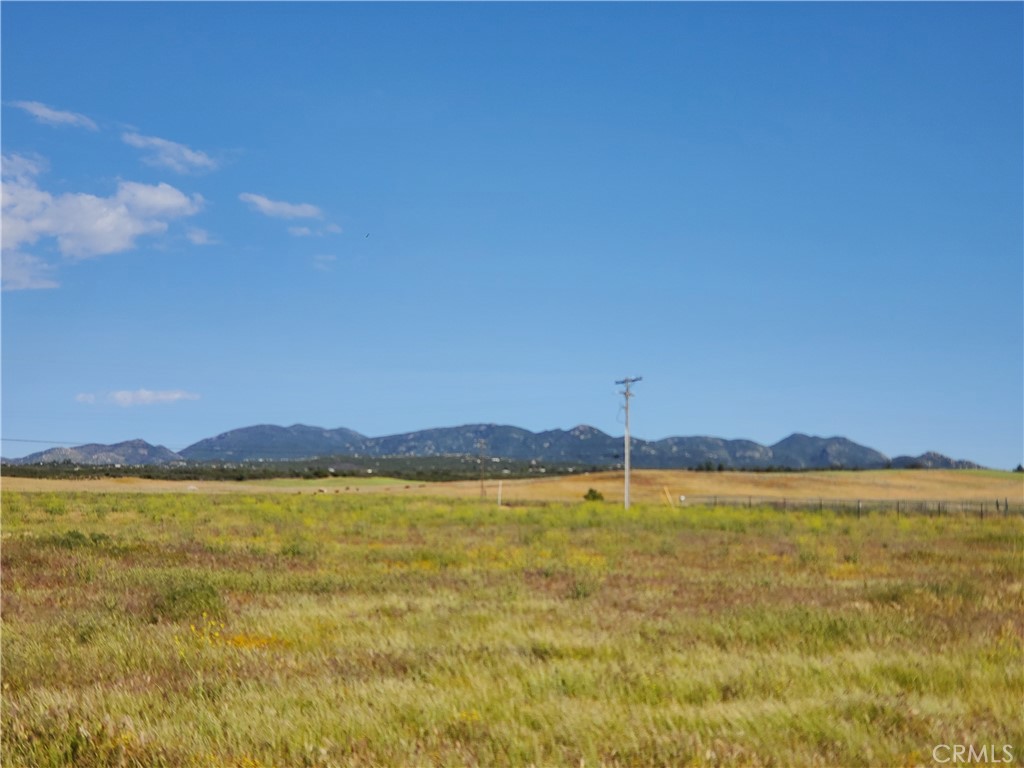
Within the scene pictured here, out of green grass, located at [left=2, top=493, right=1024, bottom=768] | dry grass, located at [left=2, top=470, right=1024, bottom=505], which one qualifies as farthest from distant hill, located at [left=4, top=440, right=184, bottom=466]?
green grass, located at [left=2, top=493, right=1024, bottom=768]

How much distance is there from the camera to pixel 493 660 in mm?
9211

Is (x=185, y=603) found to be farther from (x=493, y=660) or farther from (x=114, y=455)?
(x=114, y=455)

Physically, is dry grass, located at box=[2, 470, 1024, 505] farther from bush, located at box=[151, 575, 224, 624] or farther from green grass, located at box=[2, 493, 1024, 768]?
bush, located at box=[151, 575, 224, 624]

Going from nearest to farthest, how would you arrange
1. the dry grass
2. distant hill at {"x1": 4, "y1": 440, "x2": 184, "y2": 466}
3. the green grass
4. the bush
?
the green grass < the bush < distant hill at {"x1": 4, "y1": 440, "x2": 184, "y2": 466} < the dry grass

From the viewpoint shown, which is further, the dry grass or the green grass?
the dry grass

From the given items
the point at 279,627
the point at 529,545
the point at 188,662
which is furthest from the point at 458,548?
the point at 188,662

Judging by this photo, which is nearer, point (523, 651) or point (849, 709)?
point (849, 709)

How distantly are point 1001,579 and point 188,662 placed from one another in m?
16.8

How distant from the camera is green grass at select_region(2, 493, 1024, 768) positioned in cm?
620

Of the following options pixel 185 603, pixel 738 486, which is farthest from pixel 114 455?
pixel 738 486

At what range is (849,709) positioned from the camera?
7.11 metres

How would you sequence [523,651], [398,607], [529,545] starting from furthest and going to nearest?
[529,545] → [398,607] → [523,651]

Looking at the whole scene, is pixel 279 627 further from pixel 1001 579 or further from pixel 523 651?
pixel 1001 579

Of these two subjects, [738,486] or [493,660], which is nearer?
[493,660]
